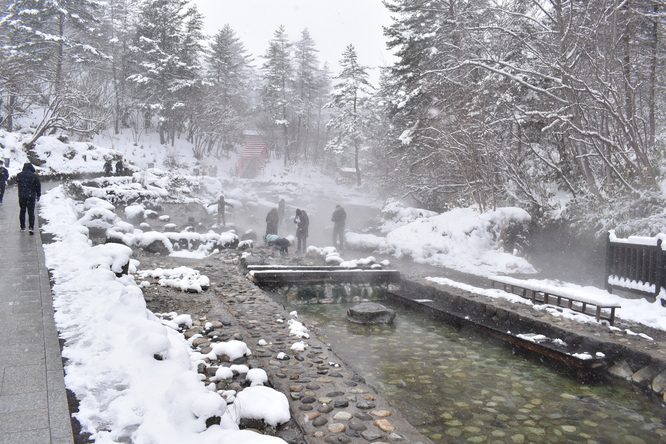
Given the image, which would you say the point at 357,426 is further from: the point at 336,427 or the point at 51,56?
the point at 51,56

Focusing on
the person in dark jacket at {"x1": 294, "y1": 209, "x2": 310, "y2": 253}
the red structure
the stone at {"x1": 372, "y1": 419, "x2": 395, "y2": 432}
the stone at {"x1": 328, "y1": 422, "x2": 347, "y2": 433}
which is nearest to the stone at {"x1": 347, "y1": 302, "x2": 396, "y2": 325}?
the stone at {"x1": 372, "y1": 419, "x2": 395, "y2": 432}

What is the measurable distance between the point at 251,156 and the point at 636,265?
4232 cm

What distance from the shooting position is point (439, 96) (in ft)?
58.4

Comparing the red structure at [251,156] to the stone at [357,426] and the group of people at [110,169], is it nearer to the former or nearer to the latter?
the group of people at [110,169]

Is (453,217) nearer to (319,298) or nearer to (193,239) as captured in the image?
(319,298)

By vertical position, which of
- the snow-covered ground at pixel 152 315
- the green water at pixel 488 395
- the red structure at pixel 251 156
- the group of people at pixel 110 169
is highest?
the red structure at pixel 251 156

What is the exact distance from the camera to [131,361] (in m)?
3.44

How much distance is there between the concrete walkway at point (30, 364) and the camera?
252cm

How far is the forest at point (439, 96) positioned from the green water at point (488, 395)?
207 inches

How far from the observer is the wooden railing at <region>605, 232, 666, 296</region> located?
7.19 meters

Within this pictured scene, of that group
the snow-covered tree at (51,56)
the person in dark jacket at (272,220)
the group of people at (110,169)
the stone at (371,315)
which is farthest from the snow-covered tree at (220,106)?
the stone at (371,315)

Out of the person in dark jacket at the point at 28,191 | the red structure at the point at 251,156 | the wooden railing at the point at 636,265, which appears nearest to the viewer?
the wooden railing at the point at 636,265

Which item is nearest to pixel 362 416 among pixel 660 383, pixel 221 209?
pixel 660 383

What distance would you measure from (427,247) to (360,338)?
7249mm
